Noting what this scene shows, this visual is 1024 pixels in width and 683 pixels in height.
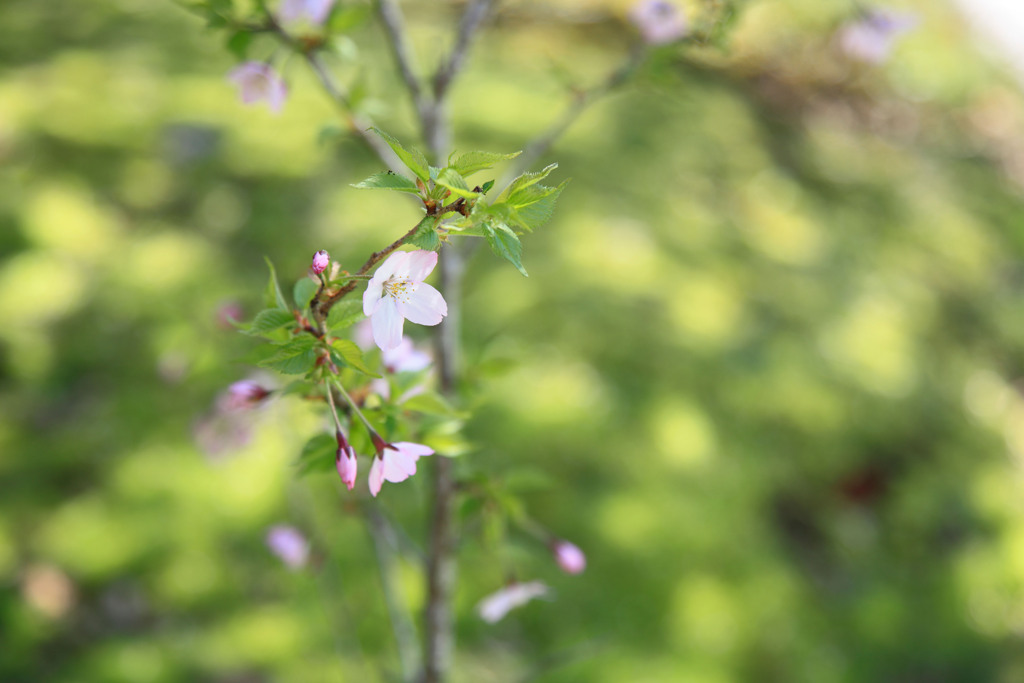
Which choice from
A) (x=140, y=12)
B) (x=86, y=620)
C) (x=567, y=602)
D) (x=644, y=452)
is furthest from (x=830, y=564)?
(x=140, y=12)

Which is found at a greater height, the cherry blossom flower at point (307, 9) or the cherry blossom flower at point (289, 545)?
the cherry blossom flower at point (307, 9)

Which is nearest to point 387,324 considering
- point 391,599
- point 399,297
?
point 399,297

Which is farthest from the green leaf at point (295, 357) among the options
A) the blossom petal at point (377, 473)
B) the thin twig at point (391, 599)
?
the thin twig at point (391, 599)

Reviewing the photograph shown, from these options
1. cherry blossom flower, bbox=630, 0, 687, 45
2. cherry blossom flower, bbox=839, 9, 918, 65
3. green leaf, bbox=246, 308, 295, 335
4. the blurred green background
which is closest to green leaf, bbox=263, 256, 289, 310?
green leaf, bbox=246, 308, 295, 335

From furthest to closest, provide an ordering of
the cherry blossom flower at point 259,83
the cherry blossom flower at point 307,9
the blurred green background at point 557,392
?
the blurred green background at point 557,392 < the cherry blossom flower at point 259,83 < the cherry blossom flower at point 307,9

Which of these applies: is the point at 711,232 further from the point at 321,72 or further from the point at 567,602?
the point at 321,72

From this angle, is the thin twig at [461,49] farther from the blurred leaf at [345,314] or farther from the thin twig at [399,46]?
the blurred leaf at [345,314]

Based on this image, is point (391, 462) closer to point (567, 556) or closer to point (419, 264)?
point (419, 264)
